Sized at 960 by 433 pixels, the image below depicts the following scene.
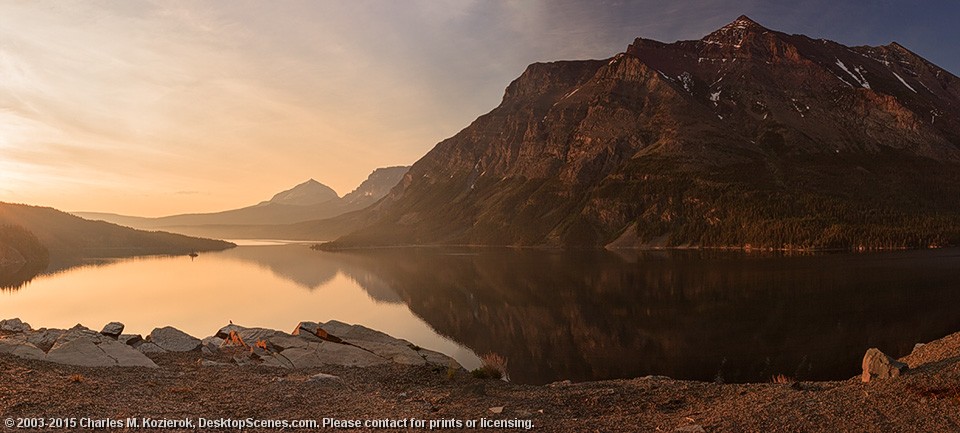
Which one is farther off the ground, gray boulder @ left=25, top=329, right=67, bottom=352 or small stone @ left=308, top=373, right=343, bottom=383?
gray boulder @ left=25, top=329, right=67, bottom=352

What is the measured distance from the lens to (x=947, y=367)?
25.1 metres

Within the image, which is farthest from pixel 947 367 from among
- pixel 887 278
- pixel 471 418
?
pixel 887 278

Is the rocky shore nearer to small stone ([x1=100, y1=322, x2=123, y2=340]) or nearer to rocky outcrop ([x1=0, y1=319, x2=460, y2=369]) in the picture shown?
rocky outcrop ([x1=0, y1=319, x2=460, y2=369])

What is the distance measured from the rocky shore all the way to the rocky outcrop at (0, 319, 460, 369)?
188 millimetres

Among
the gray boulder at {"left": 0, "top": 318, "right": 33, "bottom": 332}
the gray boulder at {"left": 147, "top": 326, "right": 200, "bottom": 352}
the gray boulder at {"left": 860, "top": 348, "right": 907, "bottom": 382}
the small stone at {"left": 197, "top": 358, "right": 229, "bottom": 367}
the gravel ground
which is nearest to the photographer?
the gravel ground

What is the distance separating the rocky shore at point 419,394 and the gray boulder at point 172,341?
2.30m

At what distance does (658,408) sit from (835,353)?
31.6m

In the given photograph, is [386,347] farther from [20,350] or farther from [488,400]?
[20,350]

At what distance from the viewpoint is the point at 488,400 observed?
88.0ft

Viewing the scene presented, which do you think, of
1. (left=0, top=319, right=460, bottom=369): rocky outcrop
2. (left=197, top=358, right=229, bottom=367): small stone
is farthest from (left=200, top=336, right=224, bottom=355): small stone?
(left=197, top=358, right=229, bottom=367): small stone

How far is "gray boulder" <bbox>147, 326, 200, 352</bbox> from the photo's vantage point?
40500mm

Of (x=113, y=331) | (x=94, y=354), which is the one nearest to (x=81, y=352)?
(x=94, y=354)

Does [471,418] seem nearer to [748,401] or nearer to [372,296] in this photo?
[748,401]

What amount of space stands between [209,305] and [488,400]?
83513 millimetres
